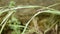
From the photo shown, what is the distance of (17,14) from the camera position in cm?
253

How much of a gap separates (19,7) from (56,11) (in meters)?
0.38

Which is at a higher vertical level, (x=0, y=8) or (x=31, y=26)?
(x=0, y=8)

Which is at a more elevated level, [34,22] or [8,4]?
[8,4]

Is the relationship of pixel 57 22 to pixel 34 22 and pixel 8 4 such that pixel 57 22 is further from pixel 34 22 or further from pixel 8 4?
pixel 8 4

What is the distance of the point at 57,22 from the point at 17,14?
16.7 inches

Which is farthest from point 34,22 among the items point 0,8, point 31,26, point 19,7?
point 0,8

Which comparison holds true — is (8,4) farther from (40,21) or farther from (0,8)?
(40,21)

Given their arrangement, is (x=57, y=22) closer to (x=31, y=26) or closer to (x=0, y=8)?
(x=31, y=26)

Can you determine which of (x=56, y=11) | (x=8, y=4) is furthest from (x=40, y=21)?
(x=8, y=4)

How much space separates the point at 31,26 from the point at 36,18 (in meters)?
0.10

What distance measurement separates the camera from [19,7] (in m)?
2.46

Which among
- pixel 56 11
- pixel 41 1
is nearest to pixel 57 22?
pixel 56 11

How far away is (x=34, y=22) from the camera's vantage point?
248cm

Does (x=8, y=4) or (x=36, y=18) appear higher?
(x=8, y=4)
